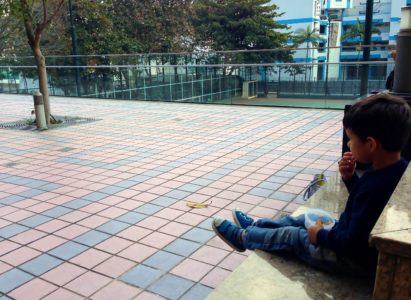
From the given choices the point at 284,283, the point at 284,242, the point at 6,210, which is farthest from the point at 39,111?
the point at 284,283

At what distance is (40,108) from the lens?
7.60m

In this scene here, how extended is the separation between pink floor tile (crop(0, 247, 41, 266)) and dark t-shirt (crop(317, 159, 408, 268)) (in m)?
2.13

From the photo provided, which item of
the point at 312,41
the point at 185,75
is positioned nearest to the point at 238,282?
the point at 185,75

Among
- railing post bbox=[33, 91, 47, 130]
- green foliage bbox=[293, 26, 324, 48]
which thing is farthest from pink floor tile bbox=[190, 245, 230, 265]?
green foliage bbox=[293, 26, 324, 48]

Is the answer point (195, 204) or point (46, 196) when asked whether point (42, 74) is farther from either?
point (195, 204)

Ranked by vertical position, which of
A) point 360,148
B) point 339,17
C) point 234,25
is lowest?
point 360,148

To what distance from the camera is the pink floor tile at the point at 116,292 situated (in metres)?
2.38

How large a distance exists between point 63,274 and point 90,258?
0.24 metres

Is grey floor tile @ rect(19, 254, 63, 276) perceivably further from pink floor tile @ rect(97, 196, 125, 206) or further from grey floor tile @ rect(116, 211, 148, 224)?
pink floor tile @ rect(97, 196, 125, 206)

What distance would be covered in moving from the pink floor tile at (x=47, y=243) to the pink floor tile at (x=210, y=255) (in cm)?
106

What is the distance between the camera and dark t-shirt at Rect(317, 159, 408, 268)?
157 cm

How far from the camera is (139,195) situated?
4.07m

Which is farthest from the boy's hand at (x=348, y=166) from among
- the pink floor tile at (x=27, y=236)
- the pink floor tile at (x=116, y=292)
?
the pink floor tile at (x=27, y=236)

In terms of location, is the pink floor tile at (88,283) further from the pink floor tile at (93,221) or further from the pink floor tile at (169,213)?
the pink floor tile at (169,213)
